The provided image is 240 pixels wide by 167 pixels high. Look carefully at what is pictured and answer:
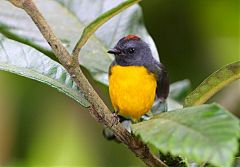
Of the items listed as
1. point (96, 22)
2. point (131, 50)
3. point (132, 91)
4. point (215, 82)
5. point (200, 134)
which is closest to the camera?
point (200, 134)

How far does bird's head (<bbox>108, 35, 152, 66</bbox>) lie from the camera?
2387mm

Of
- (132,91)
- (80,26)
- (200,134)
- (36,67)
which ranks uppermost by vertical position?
(80,26)

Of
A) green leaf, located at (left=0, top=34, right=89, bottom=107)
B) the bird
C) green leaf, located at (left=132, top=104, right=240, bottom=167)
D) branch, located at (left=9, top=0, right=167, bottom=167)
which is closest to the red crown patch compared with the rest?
the bird

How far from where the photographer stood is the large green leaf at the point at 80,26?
1957 millimetres

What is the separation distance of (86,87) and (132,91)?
932 mm

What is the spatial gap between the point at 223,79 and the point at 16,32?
808 mm

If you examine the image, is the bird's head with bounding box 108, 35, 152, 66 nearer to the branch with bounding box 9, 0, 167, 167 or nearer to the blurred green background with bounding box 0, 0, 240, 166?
the blurred green background with bounding box 0, 0, 240, 166

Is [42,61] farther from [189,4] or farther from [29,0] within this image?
[189,4]

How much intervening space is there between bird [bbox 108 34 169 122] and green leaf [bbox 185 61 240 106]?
0.55 meters

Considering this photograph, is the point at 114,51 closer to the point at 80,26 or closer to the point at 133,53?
the point at 80,26

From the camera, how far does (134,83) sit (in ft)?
7.40

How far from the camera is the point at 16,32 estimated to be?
195cm

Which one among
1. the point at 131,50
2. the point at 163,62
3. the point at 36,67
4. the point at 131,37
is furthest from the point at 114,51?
the point at 163,62

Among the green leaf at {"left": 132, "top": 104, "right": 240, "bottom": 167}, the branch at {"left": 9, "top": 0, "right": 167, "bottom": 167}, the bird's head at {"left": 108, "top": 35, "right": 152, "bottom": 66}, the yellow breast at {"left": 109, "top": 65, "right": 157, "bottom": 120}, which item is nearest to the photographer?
the green leaf at {"left": 132, "top": 104, "right": 240, "bottom": 167}
